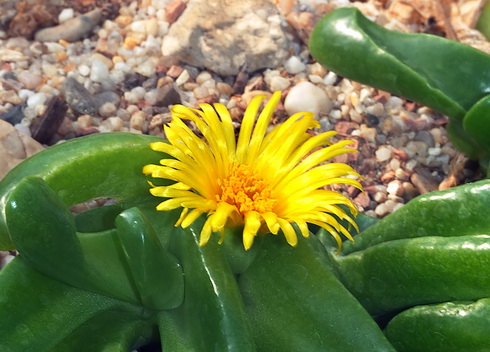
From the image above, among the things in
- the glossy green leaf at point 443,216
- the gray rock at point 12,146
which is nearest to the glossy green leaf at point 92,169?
the gray rock at point 12,146

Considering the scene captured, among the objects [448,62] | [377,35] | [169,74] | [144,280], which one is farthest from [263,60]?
[144,280]

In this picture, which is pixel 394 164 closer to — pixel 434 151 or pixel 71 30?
pixel 434 151

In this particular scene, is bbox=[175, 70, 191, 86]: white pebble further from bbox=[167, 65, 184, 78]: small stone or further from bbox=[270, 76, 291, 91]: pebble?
bbox=[270, 76, 291, 91]: pebble

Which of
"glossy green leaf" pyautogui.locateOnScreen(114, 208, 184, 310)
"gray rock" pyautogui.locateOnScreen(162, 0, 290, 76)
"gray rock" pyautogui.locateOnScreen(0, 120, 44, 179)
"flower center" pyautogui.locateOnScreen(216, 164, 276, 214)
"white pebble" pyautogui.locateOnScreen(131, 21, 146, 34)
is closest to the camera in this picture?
"glossy green leaf" pyautogui.locateOnScreen(114, 208, 184, 310)

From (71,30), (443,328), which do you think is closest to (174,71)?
Result: (71,30)

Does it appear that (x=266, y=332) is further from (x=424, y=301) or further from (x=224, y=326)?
(x=424, y=301)

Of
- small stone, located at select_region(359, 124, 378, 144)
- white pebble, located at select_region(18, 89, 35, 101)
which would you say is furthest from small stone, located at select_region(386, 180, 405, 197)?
white pebble, located at select_region(18, 89, 35, 101)

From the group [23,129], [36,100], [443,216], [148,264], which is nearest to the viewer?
[148,264]

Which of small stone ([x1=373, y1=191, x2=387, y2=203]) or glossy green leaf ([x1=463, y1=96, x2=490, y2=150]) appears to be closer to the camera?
glossy green leaf ([x1=463, y1=96, x2=490, y2=150])
